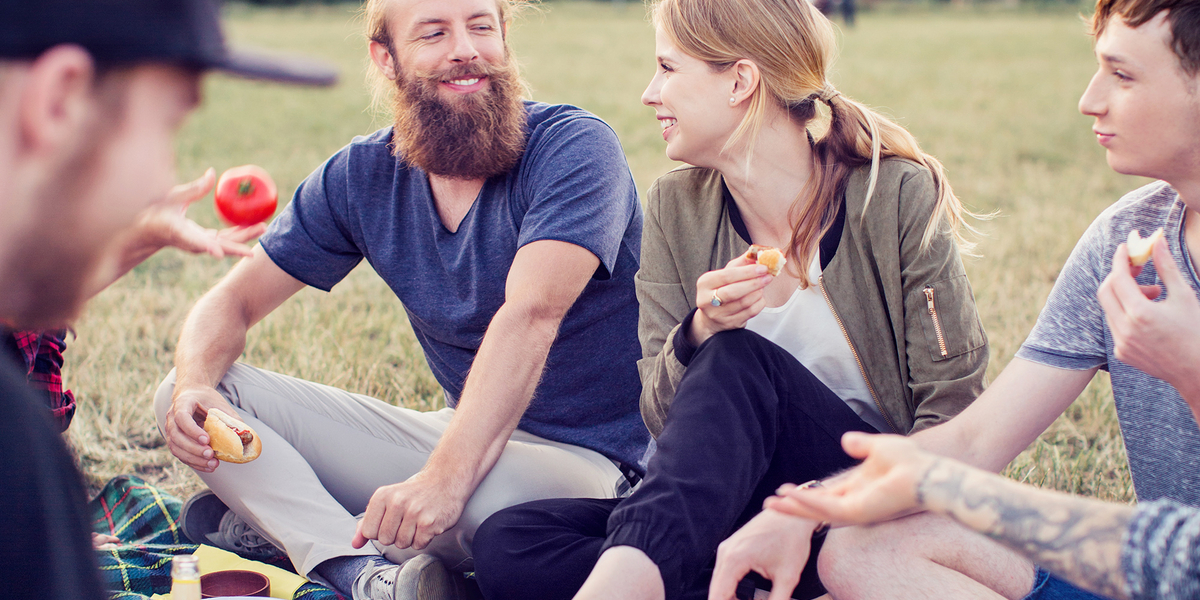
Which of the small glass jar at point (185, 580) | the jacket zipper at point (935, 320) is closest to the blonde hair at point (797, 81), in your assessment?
the jacket zipper at point (935, 320)

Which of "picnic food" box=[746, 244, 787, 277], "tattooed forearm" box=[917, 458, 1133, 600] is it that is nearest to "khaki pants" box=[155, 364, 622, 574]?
"picnic food" box=[746, 244, 787, 277]

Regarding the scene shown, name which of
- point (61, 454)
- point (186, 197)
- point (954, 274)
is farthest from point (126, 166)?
point (954, 274)

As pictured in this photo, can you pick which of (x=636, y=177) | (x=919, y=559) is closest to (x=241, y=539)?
(x=919, y=559)

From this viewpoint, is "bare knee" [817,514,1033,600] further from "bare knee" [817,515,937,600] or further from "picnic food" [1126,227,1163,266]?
"picnic food" [1126,227,1163,266]

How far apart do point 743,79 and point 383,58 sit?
1331mm

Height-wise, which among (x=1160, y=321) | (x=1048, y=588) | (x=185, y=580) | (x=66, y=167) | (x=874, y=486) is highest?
(x=66, y=167)

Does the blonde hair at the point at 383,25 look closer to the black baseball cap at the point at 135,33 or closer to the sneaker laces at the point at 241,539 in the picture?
the sneaker laces at the point at 241,539

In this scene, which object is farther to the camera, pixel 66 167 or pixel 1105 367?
pixel 1105 367

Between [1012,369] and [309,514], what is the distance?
6.14 feet

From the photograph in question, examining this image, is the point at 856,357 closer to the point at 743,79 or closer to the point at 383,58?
the point at 743,79

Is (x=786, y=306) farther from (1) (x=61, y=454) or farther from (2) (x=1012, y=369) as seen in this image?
(1) (x=61, y=454)

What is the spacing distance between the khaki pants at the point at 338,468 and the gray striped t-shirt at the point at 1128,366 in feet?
4.21

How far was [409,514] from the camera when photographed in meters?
2.37

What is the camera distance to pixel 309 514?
2736 millimetres
